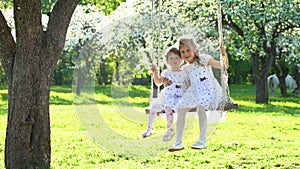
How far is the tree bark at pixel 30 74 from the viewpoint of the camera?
6.17 metres

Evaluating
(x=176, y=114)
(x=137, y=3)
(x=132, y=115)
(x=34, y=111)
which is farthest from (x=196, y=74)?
(x=137, y=3)

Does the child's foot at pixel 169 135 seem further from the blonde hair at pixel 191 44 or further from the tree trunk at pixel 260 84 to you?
the tree trunk at pixel 260 84

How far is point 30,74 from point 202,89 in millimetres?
1973

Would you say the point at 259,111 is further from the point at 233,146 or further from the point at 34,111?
the point at 34,111

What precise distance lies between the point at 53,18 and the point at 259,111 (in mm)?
A: 8674

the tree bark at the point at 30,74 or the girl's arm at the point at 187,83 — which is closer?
the girl's arm at the point at 187,83

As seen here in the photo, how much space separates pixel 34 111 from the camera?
6.22 meters

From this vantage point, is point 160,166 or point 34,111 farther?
point 160,166

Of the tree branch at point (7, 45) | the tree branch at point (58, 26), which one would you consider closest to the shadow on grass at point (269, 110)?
the tree branch at point (58, 26)

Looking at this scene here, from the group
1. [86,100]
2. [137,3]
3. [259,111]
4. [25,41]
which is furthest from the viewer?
[137,3]

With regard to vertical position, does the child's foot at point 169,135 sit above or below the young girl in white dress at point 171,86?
below

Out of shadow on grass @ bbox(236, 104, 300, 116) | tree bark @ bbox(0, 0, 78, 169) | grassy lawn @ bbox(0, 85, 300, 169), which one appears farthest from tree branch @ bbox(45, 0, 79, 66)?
shadow on grass @ bbox(236, 104, 300, 116)

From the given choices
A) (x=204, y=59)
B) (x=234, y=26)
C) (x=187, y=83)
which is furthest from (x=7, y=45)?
(x=234, y=26)

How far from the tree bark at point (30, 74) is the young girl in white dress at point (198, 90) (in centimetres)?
168
